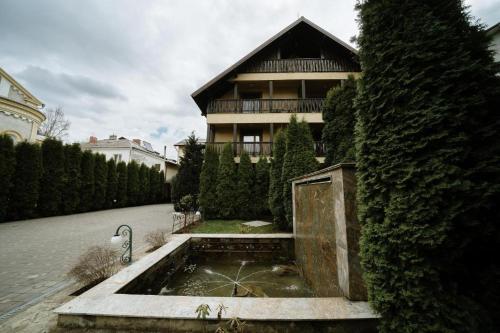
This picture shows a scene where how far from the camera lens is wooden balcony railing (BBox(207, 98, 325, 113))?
37.1 feet

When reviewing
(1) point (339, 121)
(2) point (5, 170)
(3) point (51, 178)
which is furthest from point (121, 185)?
(1) point (339, 121)

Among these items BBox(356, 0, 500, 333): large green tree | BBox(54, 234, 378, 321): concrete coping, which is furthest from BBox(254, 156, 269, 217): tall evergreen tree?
BBox(356, 0, 500, 333): large green tree

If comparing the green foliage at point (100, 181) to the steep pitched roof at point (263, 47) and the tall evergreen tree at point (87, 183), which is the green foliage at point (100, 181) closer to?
the tall evergreen tree at point (87, 183)

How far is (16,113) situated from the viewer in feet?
40.2

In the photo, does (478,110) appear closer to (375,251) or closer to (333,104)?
(375,251)

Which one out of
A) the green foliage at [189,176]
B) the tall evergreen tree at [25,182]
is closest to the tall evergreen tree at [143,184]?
the green foliage at [189,176]

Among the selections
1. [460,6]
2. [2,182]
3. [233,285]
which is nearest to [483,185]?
[460,6]

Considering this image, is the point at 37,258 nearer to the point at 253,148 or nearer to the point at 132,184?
the point at 253,148

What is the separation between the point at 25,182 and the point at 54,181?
4.17 ft

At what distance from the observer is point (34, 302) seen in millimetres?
2475

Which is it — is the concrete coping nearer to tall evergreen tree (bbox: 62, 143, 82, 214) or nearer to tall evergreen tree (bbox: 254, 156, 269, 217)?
tall evergreen tree (bbox: 254, 156, 269, 217)

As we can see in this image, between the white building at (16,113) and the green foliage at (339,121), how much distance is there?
17536 mm

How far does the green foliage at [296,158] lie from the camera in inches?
235

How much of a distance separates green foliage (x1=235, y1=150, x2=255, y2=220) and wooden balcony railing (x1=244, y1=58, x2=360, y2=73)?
21.9ft
